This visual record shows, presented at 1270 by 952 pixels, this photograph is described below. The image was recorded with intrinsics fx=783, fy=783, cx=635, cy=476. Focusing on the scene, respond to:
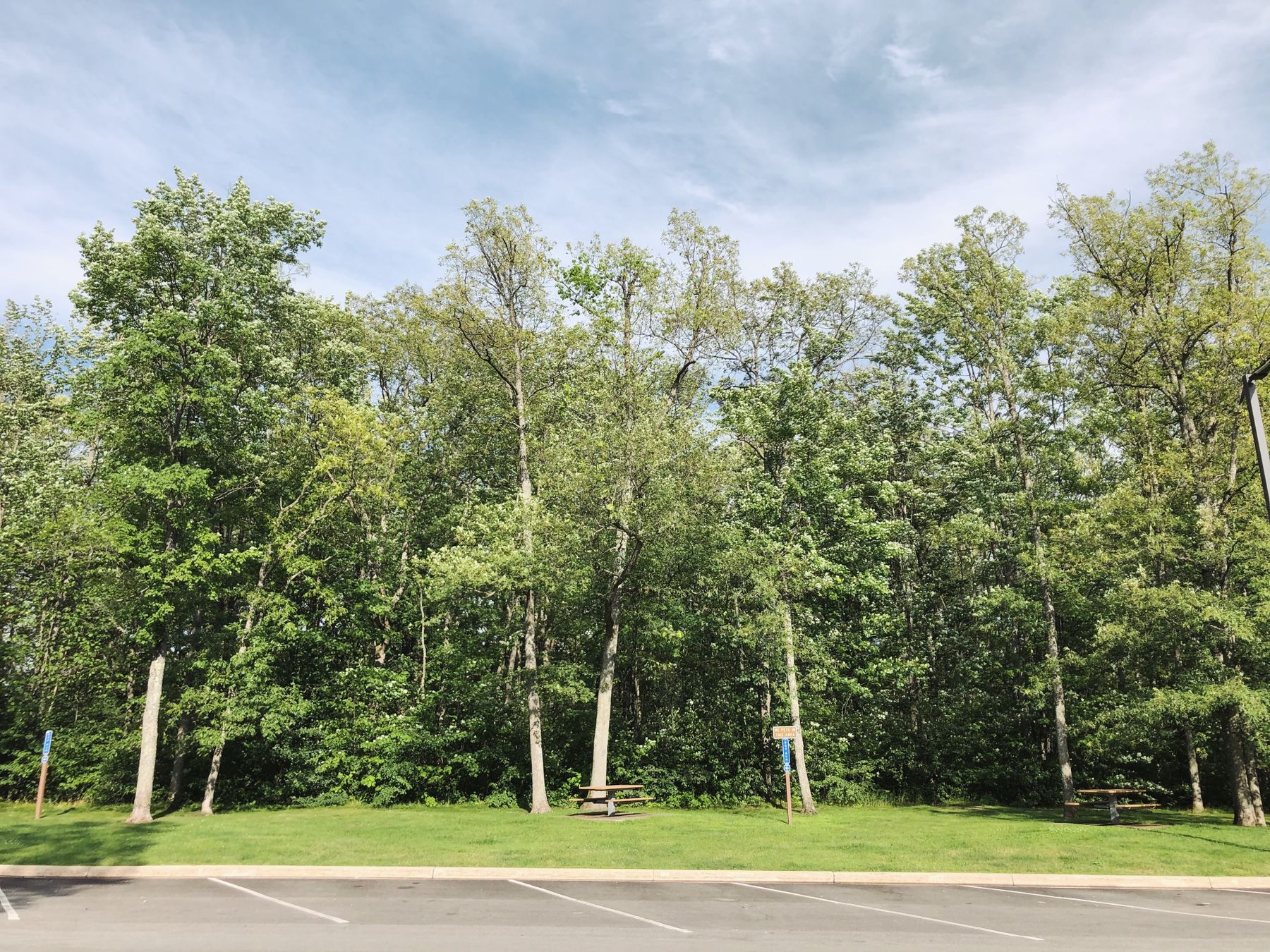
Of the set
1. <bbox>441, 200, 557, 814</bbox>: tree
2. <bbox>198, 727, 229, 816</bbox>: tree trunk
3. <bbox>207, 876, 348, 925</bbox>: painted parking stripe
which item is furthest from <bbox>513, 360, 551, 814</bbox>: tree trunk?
<bbox>207, 876, 348, 925</bbox>: painted parking stripe

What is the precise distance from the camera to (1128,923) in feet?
31.7

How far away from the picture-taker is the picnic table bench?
2019cm

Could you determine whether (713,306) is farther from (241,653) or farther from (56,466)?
(56,466)

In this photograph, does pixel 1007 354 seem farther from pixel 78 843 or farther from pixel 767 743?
pixel 78 843

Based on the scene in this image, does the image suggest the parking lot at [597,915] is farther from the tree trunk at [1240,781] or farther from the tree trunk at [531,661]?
the tree trunk at [531,661]

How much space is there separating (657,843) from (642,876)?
3141 millimetres

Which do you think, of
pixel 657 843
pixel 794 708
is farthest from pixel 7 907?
pixel 794 708

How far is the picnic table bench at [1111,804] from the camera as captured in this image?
20.2m

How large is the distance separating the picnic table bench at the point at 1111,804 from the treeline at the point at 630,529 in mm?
845

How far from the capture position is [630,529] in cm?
2286

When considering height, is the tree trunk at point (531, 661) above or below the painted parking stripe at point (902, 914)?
above

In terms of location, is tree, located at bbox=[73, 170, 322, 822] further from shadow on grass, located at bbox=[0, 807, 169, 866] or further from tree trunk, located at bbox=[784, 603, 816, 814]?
tree trunk, located at bbox=[784, 603, 816, 814]

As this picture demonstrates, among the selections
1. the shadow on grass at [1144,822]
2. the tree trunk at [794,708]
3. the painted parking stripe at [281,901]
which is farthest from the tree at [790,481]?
the painted parking stripe at [281,901]

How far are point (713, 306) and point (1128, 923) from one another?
20.4 metres
